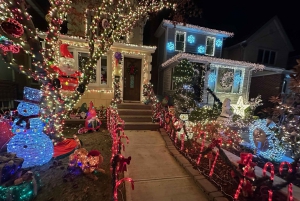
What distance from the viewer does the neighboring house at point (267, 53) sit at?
586 inches

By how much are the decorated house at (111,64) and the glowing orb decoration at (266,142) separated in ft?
21.8

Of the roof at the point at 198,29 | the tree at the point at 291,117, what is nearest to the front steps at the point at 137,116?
the tree at the point at 291,117

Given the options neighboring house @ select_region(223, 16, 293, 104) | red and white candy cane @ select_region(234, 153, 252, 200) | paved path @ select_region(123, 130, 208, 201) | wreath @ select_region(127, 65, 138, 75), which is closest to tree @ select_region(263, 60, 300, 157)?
red and white candy cane @ select_region(234, 153, 252, 200)

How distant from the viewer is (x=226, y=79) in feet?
43.0

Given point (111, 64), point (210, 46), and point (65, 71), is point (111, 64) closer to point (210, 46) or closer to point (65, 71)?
point (65, 71)

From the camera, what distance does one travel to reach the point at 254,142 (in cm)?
563

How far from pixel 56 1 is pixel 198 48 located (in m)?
11.6

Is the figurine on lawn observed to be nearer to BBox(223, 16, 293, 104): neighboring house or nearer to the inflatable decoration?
the inflatable decoration

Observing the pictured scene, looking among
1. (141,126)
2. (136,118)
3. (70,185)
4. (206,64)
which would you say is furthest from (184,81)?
(70,185)

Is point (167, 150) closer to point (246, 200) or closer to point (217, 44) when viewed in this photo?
point (246, 200)

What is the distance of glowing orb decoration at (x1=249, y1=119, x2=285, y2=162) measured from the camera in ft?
16.7

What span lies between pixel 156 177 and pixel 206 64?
1033cm

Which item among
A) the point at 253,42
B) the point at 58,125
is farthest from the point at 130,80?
the point at 253,42

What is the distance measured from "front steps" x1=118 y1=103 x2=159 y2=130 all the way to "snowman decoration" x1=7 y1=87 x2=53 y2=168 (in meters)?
3.51
